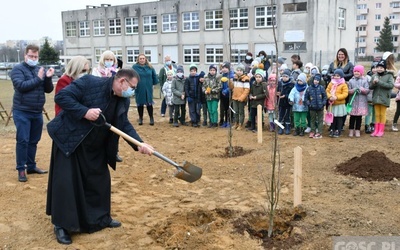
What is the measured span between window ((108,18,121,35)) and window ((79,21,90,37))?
3311mm

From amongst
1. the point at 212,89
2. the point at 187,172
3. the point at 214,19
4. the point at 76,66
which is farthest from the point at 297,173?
the point at 214,19

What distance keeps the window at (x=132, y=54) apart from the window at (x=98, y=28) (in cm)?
375

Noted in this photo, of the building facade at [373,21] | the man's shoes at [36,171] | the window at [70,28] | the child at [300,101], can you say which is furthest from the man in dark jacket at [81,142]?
the building facade at [373,21]

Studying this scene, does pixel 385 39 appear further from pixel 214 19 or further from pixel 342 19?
pixel 214 19

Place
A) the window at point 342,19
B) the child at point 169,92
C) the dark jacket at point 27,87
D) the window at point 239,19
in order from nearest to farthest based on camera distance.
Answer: the dark jacket at point 27,87 < the child at point 169,92 < the window at point 239,19 < the window at point 342,19

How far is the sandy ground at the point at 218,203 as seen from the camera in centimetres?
416


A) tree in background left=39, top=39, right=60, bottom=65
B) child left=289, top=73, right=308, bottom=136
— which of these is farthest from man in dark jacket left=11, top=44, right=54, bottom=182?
tree in background left=39, top=39, right=60, bottom=65

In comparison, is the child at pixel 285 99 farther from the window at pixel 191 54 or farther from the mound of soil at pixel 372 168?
the window at pixel 191 54

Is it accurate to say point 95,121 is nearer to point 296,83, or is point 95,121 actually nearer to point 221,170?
point 221,170

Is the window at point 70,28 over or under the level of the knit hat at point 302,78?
over

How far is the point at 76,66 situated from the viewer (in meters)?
5.34

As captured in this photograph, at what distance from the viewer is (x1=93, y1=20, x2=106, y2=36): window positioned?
134 feet

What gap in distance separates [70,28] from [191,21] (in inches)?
638

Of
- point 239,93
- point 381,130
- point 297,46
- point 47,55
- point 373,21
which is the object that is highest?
point 373,21
